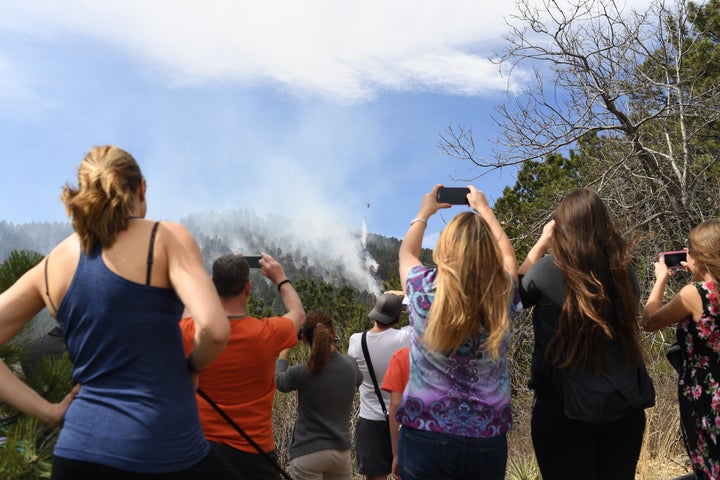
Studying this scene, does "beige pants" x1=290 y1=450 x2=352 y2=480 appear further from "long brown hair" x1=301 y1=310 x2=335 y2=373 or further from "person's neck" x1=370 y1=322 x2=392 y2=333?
"person's neck" x1=370 y1=322 x2=392 y2=333

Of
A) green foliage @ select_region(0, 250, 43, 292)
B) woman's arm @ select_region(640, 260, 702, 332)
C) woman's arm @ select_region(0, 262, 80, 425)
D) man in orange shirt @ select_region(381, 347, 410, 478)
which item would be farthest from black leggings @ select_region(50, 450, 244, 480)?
woman's arm @ select_region(640, 260, 702, 332)

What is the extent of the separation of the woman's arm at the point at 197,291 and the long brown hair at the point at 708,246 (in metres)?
2.25

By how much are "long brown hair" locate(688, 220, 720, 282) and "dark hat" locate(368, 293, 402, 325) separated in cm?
175

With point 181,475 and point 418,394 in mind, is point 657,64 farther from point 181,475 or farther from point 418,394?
point 181,475

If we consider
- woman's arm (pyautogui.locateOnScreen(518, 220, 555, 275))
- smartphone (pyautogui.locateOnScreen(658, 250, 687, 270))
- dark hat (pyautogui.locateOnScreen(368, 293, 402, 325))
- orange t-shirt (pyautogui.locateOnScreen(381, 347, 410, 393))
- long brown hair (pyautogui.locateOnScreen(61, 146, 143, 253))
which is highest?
long brown hair (pyautogui.locateOnScreen(61, 146, 143, 253))

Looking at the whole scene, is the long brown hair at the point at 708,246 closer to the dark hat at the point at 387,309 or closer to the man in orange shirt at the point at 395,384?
the man in orange shirt at the point at 395,384

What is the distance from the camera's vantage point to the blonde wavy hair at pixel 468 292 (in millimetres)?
2297

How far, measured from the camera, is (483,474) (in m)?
2.37

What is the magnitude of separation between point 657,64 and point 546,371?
7479mm

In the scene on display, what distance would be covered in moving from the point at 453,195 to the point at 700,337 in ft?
4.24

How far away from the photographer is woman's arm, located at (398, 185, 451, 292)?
2.60m

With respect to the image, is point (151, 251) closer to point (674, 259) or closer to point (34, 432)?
point (34, 432)

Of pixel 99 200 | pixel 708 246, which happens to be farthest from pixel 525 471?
pixel 99 200

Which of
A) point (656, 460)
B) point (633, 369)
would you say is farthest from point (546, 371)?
point (656, 460)
